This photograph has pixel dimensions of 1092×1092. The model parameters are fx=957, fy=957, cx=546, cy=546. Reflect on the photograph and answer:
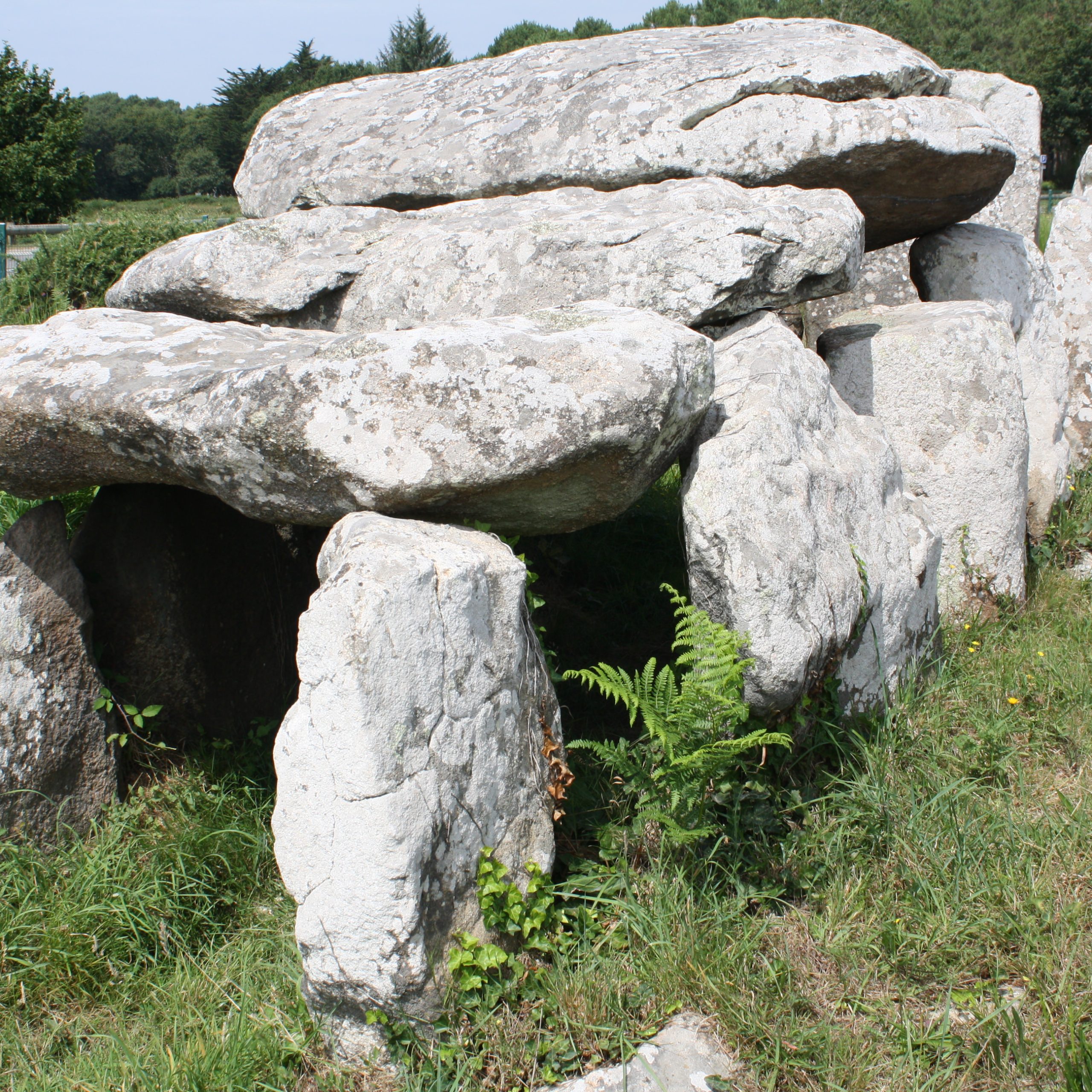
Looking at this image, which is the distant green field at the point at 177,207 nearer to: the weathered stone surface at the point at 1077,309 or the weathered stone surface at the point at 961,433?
the weathered stone surface at the point at 1077,309

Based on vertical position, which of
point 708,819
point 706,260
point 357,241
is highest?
point 357,241

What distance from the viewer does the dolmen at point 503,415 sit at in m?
2.17

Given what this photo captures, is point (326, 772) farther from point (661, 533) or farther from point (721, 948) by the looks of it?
point (661, 533)

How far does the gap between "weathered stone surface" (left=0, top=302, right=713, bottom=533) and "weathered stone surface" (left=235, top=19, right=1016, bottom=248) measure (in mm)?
1625

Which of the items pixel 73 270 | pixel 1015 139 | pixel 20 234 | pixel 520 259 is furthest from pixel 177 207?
pixel 520 259

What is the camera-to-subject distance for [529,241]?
3.66m

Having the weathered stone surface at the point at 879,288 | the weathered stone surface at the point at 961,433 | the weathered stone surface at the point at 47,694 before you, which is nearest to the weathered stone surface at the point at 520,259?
the weathered stone surface at the point at 961,433

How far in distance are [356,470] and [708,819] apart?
1.34 meters

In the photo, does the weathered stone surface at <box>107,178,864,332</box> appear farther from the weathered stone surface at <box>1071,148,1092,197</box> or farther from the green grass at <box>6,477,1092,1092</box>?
the weathered stone surface at <box>1071,148,1092,197</box>

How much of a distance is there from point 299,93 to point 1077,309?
2331cm

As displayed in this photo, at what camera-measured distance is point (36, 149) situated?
70.7 ft

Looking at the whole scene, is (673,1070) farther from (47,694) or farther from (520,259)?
(520,259)

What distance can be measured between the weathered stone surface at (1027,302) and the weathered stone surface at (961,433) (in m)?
0.63

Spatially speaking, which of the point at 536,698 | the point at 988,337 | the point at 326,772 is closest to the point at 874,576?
the point at 536,698
